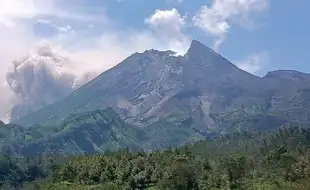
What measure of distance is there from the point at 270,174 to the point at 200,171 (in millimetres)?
22184

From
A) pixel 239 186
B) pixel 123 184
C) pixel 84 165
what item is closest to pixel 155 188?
pixel 123 184

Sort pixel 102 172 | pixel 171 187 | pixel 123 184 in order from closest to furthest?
pixel 171 187 < pixel 123 184 < pixel 102 172

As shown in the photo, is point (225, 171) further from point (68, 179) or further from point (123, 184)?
point (68, 179)

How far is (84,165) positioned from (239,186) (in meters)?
53.4

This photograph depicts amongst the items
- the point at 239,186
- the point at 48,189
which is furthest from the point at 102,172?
the point at 239,186

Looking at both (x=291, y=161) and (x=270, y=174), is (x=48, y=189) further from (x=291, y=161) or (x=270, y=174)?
(x=291, y=161)

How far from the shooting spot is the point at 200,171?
15412cm

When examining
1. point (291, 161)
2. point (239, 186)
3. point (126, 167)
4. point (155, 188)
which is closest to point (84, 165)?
point (126, 167)

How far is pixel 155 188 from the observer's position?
138m

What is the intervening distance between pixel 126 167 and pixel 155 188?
18051 millimetres

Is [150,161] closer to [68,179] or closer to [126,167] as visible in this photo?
[126,167]

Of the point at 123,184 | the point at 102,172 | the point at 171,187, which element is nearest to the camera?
the point at 171,187

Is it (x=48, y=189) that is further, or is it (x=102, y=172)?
(x=102, y=172)

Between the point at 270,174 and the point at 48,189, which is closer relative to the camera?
the point at 48,189
